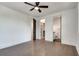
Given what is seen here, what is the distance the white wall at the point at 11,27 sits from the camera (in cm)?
508

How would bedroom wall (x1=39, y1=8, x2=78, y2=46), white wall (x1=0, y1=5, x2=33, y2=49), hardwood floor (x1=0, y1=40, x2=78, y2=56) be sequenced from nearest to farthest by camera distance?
hardwood floor (x1=0, y1=40, x2=78, y2=56), white wall (x1=0, y1=5, x2=33, y2=49), bedroom wall (x1=39, y1=8, x2=78, y2=46)

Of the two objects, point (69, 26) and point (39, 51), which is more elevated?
point (69, 26)

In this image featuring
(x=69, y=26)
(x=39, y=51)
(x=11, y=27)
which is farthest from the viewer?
(x=69, y=26)

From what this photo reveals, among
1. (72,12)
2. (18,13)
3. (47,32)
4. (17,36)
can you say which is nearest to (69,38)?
(72,12)

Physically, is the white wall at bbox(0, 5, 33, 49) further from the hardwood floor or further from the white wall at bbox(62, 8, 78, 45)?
the white wall at bbox(62, 8, 78, 45)

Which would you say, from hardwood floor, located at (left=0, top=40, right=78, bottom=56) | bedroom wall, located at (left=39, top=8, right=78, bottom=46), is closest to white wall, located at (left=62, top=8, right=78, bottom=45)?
bedroom wall, located at (left=39, top=8, right=78, bottom=46)

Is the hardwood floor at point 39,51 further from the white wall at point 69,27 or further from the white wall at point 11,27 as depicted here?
the white wall at point 69,27

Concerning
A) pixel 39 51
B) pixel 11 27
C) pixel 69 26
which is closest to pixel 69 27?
pixel 69 26

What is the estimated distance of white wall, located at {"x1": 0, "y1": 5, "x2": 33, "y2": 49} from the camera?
5.08 metres

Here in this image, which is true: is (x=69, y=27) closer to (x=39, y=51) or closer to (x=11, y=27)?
(x=39, y=51)

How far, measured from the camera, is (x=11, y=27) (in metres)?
5.73

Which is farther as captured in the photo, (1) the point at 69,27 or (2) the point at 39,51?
(1) the point at 69,27

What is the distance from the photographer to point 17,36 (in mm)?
6359

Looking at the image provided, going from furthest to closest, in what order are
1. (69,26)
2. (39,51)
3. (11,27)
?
(69,26) < (11,27) < (39,51)
